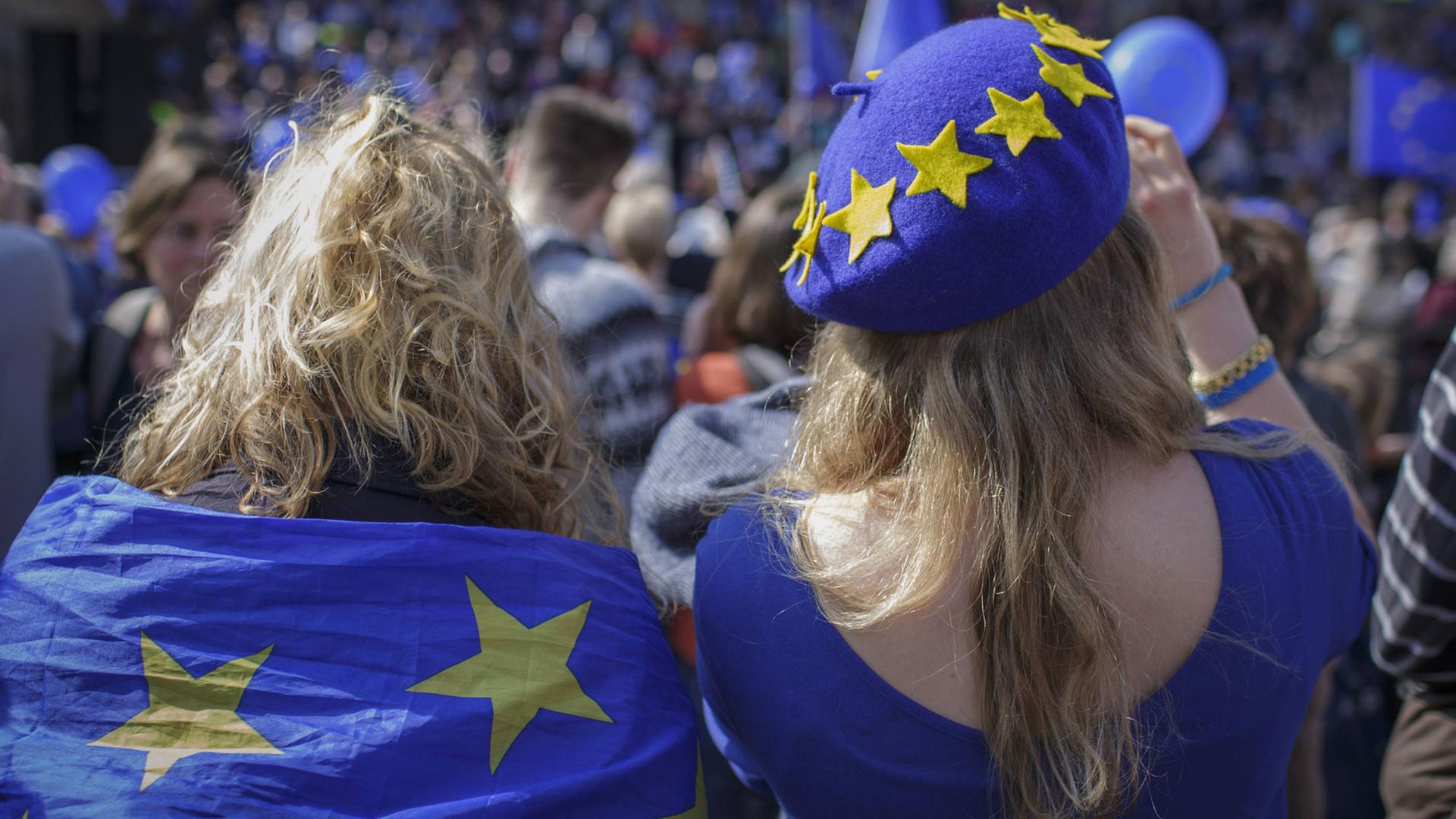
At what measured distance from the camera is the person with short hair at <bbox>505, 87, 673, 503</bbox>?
2514mm

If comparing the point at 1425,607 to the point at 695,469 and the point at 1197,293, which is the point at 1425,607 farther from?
the point at 695,469

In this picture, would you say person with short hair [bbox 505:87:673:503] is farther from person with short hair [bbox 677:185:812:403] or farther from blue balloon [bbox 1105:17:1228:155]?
blue balloon [bbox 1105:17:1228:155]

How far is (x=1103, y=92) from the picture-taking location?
1103 millimetres

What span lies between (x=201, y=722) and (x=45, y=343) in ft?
4.99

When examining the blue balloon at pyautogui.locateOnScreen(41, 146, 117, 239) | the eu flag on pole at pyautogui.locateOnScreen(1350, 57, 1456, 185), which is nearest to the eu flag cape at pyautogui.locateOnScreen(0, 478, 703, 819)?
the blue balloon at pyautogui.locateOnScreen(41, 146, 117, 239)

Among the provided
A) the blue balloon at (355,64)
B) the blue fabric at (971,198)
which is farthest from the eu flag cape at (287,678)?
the blue balloon at (355,64)

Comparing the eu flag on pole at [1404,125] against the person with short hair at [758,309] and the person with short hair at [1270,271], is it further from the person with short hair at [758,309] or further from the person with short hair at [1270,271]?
the person with short hair at [758,309]

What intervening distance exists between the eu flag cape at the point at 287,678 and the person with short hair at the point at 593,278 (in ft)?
3.92

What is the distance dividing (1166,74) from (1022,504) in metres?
1.93

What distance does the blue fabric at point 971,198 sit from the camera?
1.02 meters

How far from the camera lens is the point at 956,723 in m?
1.06

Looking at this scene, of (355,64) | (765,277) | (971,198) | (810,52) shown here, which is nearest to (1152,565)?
(971,198)

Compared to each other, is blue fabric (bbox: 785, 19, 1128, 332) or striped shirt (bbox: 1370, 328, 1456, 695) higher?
blue fabric (bbox: 785, 19, 1128, 332)

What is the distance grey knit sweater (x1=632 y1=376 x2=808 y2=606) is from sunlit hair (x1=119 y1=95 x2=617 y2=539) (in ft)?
0.67
